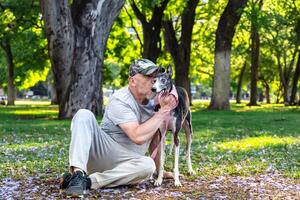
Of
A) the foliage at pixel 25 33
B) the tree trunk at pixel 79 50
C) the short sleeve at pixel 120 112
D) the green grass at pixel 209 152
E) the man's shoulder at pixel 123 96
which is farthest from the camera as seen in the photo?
the foliage at pixel 25 33

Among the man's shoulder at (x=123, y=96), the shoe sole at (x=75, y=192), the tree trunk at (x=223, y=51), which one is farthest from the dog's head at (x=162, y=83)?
the tree trunk at (x=223, y=51)

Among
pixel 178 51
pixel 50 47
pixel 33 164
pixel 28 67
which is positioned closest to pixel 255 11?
pixel 178 51

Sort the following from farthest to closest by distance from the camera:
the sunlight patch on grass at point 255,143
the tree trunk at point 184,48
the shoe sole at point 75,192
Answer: the tree trunk at point 184,48
the sunlight patch on grass at point 255,143
the shoe sole at point 75,192

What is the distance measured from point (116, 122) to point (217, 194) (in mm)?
1595

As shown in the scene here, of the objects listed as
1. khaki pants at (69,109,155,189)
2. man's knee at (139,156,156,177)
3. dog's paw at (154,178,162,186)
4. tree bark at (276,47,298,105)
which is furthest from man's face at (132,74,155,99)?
tree bark at (276,47,298,105)

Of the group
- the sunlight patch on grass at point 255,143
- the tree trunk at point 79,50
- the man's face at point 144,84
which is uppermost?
the tree trunk at point 79,50

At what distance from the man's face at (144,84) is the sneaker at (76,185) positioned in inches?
52.0

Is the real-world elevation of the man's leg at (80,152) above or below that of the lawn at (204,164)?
above

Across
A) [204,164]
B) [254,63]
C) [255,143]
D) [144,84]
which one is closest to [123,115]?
[144,84]

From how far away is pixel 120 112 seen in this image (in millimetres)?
6535

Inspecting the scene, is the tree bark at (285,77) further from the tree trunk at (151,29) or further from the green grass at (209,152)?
the green grass at (209,152)

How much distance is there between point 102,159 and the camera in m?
6.81

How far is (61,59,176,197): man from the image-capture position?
20.7 ft

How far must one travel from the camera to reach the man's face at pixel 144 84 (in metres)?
6.52
